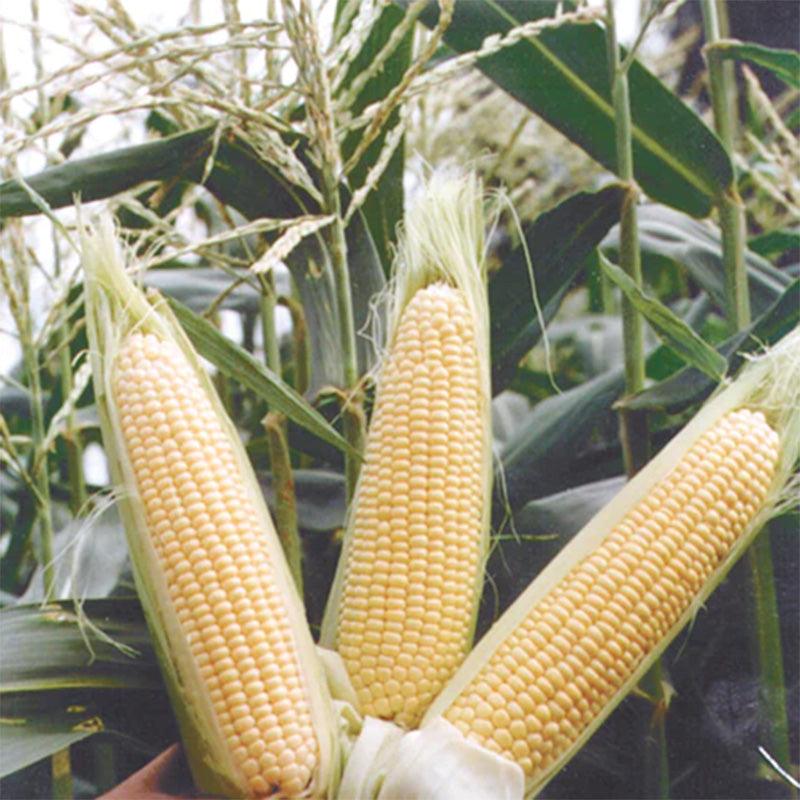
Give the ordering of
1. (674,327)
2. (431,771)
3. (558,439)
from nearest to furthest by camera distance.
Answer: (431,771), (674,327), (558,439)

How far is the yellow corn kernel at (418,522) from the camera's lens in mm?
485

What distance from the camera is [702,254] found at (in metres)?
0.72

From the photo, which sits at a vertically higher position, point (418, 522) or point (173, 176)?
point (173, 176)

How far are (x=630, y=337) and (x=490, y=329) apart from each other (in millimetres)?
75

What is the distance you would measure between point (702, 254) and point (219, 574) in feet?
1.31

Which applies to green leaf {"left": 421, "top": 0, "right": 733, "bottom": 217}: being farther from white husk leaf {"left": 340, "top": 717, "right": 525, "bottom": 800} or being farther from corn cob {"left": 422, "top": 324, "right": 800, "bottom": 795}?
white husk leaf {"left": 340, "top": 717, "right": 525, "bottom": 800}

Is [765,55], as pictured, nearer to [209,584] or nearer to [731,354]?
[731,354]

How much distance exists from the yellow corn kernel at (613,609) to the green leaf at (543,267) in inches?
5.5

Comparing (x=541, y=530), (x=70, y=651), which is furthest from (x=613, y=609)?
(x=70, y=651)

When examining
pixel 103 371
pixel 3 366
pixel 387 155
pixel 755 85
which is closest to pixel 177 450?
pixel 103 371

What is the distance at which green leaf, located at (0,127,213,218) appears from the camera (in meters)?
0.53

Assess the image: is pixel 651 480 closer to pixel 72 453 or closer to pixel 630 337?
pixel 630 337

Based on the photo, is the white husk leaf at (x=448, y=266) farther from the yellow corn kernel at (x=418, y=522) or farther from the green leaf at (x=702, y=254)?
the green leaf at (x=702, y=254)

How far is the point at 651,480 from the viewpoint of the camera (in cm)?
51
